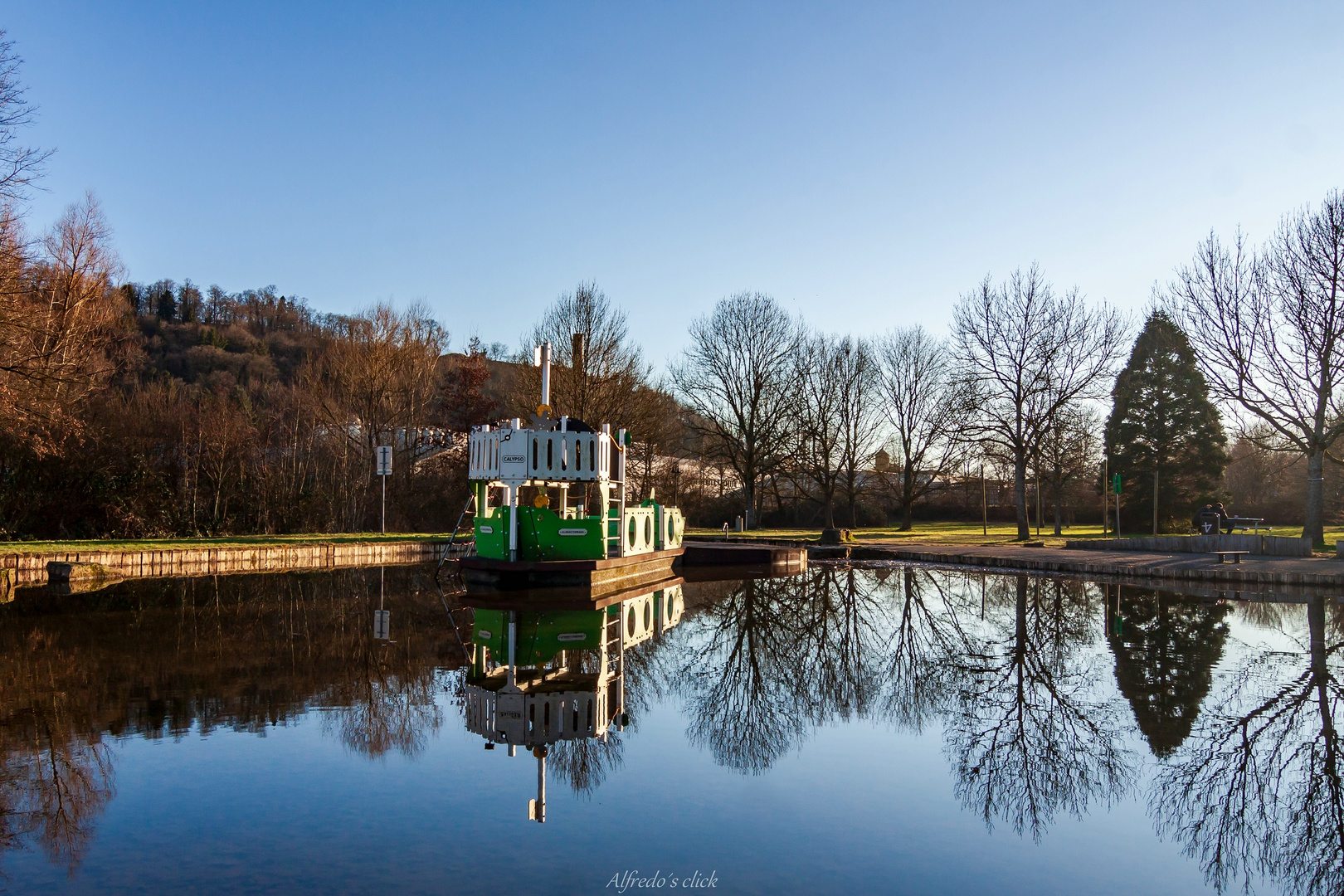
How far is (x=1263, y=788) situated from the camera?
18.6 ft

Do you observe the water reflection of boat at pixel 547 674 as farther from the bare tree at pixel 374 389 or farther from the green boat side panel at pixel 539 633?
the bare tree at pixel 374 389

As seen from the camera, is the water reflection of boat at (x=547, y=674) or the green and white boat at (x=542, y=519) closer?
the water reflection of boat at (x=547, y=674)

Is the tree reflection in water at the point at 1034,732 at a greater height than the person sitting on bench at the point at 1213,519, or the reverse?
the person sitting on bench at the point at 1213,519

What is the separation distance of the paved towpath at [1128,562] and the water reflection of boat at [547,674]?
11184 millimetres

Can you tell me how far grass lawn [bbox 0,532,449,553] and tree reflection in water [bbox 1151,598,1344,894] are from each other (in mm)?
19891

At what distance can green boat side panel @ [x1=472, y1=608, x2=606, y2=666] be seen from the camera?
10.2 meters

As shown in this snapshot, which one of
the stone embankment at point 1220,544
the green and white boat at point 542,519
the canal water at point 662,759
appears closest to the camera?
the canal water at point 662,759

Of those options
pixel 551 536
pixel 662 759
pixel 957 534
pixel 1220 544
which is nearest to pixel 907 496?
pixel 957 534

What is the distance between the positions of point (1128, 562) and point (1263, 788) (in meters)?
16.5

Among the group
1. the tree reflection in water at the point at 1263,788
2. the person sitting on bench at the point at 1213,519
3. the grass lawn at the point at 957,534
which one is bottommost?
the grass lawn at the point at 957,534

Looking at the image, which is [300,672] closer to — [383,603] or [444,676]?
[444,676]

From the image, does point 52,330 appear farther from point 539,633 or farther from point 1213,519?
point 1213,519

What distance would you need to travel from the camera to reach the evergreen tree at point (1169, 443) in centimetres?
3581

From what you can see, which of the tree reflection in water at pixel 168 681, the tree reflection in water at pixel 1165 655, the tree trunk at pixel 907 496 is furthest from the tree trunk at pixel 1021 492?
the tree reflection in water at pixel 168 681
